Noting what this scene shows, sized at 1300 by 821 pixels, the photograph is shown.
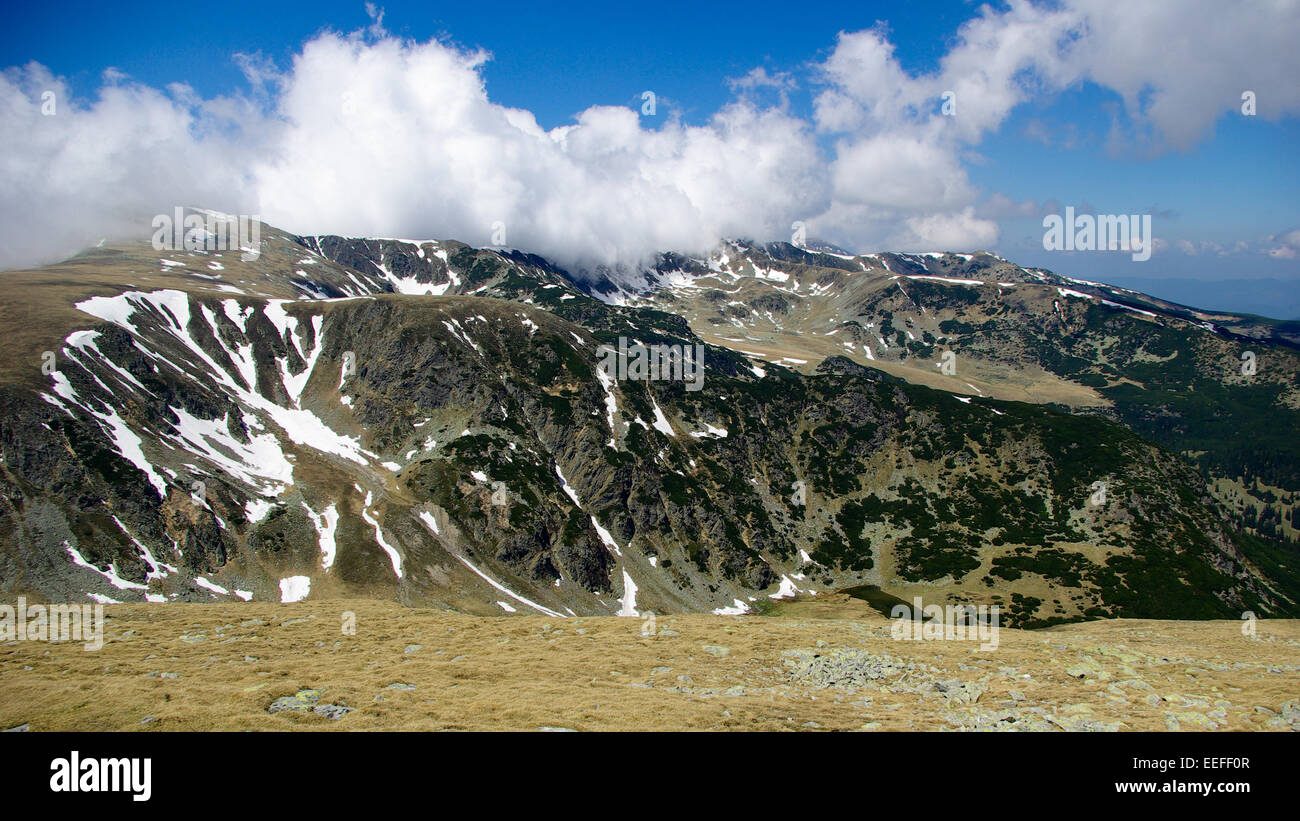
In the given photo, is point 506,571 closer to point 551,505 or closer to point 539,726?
point 551,505

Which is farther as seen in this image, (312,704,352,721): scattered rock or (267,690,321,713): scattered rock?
(267,690,321,713): scattered rock

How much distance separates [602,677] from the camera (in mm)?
40875

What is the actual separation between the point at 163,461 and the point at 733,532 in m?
154

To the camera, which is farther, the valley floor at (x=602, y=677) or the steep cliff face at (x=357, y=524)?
the steep cliff face at (x=357, y=524)

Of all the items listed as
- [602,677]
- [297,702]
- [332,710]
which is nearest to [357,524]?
[602,677]

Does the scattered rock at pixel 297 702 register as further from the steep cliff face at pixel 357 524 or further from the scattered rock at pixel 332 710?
the steep cliff face at pixel 357 524

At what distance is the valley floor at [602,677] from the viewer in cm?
2811

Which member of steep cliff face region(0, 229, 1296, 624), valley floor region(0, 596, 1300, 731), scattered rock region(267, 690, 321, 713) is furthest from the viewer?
steep cliff face region(0, 229, 1296, 624)

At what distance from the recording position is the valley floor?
2811 cm

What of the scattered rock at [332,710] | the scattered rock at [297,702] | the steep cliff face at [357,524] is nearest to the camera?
the scattered rock at [332,710]

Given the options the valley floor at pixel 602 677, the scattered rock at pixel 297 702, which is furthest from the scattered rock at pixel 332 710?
the scattered rock at pixel 297 702

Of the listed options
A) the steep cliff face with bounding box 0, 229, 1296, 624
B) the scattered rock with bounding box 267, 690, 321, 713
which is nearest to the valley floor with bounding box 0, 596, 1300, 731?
the scattered rock with bounding box 267, 690, 321, 713

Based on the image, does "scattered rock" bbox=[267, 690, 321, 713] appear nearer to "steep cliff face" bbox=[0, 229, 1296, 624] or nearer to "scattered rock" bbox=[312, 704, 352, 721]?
"scattered rock" bbox=[312, 704, 352, 721]
